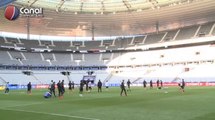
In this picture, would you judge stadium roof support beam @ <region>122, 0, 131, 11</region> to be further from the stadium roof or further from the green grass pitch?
the green grass pitch

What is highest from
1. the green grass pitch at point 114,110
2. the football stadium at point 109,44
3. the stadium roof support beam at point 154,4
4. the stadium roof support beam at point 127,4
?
the stadium roof support beam at point 127,4

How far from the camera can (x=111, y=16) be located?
2901 inches

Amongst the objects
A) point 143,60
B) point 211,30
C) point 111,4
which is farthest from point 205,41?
point 111,4

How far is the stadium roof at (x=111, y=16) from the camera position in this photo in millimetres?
64750

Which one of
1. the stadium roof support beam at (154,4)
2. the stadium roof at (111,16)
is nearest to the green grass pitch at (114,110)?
the stadium roof at (111,16)

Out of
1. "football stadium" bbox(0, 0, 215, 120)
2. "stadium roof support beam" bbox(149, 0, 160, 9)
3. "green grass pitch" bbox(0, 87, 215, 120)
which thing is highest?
"stadium roof support beam" bbox(149, 0, 160, 9)

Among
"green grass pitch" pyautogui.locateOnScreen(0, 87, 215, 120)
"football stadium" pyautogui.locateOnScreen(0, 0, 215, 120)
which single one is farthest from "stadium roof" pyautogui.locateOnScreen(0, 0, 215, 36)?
"green grass pitch" pyautogui.locateOnScreen(0, 87, 215, 120)

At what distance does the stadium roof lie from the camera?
64.8m

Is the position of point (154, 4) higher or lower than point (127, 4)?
lower

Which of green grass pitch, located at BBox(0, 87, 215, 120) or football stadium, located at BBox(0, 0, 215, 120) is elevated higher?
football stadium, located at BBox(0, 0, 215, 120)

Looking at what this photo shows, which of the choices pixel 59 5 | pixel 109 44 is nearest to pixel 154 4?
pixel 59 5

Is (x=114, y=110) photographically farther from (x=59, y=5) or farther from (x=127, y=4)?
(x=59, y=5)

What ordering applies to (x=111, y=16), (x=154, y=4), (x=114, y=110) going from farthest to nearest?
1. (x=111, y=16)
2. (x=154, y=4)
3. (x=114, y=110)

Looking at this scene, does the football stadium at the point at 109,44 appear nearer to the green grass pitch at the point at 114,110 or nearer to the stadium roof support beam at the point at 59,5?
the stadium roof support beam at the point at 59,5
